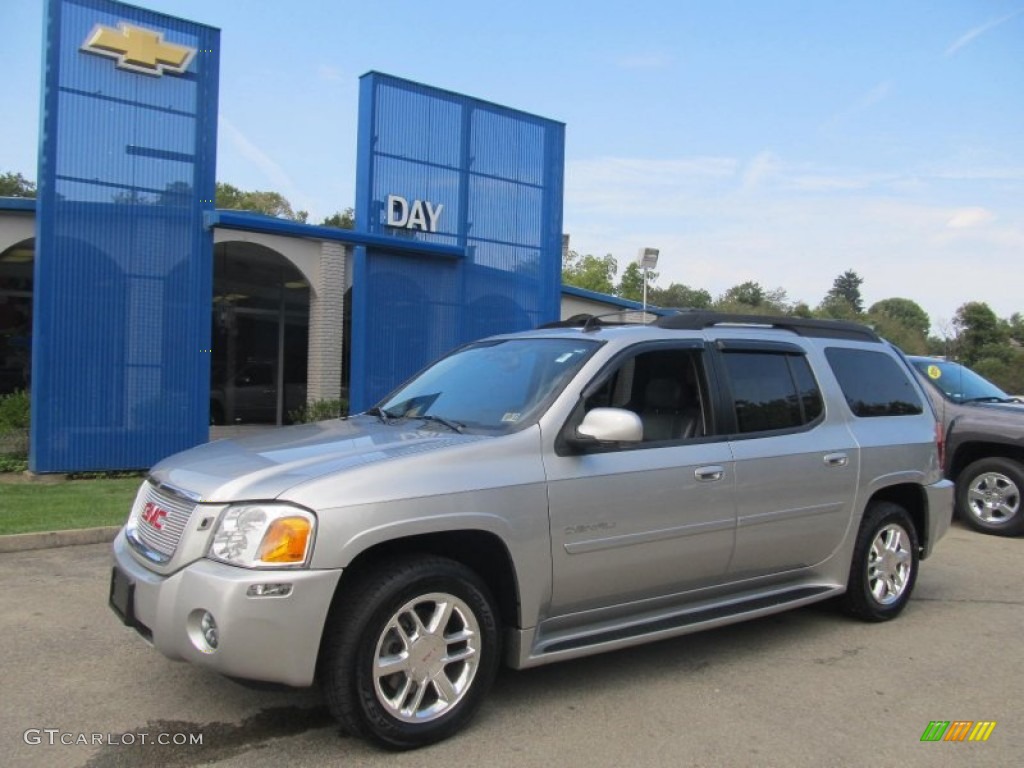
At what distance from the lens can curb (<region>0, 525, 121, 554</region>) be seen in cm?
678

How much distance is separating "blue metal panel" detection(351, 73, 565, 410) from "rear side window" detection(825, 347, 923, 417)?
28.1 feet

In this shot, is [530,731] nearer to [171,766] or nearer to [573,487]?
[573,487]

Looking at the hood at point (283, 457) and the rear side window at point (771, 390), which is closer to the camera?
the hood at point (283, 457)

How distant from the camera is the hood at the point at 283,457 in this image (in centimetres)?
342

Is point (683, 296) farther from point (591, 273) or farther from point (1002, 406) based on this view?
point (1002, 406)

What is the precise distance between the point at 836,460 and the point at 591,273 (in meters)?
35.7

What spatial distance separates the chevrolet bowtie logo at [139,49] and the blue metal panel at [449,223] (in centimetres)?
272

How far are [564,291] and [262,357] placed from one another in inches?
266

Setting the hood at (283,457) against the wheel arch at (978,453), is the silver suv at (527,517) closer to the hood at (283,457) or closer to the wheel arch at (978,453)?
the hood at (283,457)

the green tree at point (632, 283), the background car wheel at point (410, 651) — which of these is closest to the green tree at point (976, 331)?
the green tree at point (632, 283)

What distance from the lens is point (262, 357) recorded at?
18203mm

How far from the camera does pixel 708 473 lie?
4.43m

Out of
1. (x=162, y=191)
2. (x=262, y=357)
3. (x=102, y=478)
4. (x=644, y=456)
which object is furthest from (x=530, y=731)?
(x=262, y=357)

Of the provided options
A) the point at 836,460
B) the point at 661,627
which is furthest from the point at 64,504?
the point at 836,460
